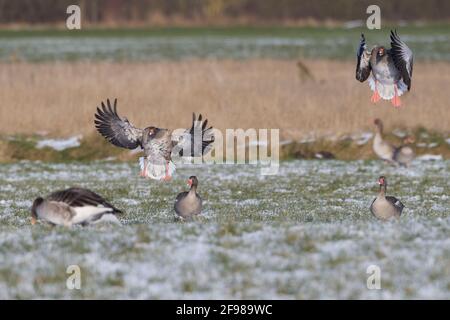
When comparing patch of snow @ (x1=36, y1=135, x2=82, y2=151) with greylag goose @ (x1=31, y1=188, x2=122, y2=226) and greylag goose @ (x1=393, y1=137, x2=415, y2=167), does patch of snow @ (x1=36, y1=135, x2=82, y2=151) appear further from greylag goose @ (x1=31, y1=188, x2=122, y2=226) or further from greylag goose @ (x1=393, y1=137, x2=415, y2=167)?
greylag goose @ (x1=31, y1=188, x2=122, y2=226)

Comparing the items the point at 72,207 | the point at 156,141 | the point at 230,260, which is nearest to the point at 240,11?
the point at 156,141

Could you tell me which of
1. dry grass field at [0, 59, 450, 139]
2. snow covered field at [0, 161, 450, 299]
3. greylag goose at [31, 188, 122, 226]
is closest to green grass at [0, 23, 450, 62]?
dry grass field at [0, 59, 450, 139]

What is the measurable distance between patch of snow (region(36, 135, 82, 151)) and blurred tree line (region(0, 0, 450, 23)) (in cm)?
7250

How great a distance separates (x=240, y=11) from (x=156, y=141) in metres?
91.6

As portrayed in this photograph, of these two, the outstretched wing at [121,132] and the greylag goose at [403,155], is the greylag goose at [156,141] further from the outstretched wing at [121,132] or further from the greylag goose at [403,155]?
the greylag goose at [403,155]

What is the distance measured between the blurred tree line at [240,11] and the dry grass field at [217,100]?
65.0m

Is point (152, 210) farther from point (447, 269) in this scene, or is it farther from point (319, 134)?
point (319, 134)

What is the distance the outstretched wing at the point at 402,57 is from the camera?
15.8m

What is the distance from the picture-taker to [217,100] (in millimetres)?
32188

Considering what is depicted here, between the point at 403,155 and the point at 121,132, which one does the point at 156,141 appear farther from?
the point at 403,155

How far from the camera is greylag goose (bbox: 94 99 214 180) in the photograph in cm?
1731

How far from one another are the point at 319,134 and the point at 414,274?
1907cm

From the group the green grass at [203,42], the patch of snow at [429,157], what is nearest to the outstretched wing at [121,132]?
the patch of snow at [429,157]
